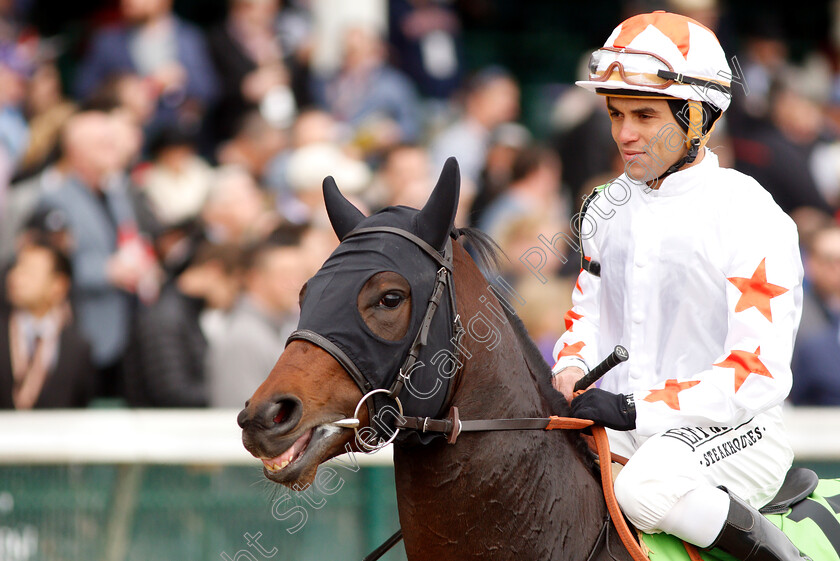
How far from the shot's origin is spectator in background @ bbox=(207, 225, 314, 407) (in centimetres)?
567

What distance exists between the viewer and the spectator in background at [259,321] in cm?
567

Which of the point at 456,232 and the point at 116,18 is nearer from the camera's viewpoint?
the point at 456,232

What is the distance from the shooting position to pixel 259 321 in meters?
5.85

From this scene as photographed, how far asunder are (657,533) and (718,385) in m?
0.45

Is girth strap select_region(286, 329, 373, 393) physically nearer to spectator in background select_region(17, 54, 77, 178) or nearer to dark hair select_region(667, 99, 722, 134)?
dark hair select_region(667, 99, 722, 134)

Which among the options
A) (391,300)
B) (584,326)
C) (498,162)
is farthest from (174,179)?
(391,300)

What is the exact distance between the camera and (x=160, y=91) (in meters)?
8.32

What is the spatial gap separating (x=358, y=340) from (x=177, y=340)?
344 cm

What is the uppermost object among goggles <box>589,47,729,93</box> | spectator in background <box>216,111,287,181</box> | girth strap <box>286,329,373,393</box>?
goggles <box>589,47,729,93</box>

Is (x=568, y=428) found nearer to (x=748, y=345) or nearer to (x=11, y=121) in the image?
(x=748, y=345)

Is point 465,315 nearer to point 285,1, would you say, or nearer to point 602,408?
point 602,408

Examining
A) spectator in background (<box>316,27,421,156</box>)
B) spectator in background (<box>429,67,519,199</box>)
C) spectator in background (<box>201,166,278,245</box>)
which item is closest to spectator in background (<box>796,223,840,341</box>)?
spectator in background (<box>429,67,519,199</box>)

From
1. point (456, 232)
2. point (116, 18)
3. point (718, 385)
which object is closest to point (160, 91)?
point (116, 18)

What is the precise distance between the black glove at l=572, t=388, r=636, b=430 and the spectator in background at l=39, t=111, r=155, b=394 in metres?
3.81
